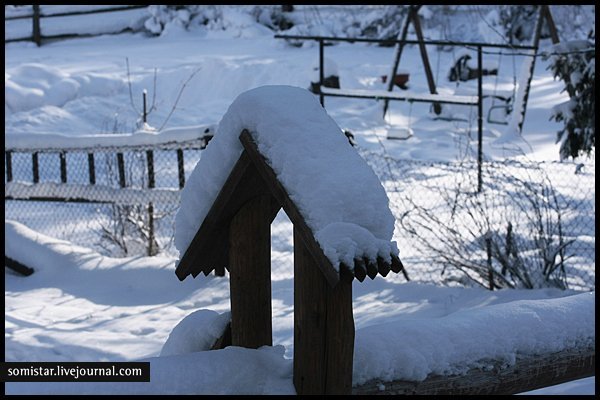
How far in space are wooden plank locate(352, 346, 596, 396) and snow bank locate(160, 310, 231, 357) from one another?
0.52 meters

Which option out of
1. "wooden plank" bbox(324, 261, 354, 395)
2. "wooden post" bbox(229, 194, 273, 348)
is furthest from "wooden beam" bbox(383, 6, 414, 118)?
"wooden plank" bbox(324, 261, 354, 395)

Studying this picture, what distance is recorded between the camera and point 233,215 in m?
2.13

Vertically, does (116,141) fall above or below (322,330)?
below

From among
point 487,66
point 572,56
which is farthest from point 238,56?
point 572,56

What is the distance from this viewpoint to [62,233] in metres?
8.14

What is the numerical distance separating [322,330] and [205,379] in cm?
29

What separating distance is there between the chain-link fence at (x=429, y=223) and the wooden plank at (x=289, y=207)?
3.63 m

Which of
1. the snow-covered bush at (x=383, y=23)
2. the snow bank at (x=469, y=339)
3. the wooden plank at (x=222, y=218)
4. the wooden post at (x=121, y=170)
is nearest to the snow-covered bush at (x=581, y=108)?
the wooden post at (x=121, y=170)

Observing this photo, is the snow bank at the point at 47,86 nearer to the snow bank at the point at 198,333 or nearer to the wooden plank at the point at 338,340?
the snow bank at the point at 198,333

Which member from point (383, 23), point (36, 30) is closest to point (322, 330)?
point (383, 23)

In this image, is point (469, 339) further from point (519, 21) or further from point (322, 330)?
point (519, 21)

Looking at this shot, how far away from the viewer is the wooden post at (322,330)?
70.6 inches

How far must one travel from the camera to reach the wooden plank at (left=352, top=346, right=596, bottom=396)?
1927mm

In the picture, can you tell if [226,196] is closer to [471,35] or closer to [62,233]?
[62,233]
